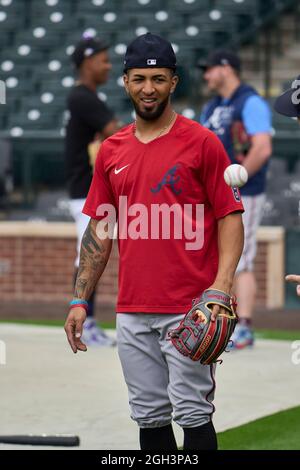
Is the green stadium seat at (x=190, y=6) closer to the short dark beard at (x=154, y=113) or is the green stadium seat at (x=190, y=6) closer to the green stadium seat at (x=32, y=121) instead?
the green stadium seat at (x=32, y=121)

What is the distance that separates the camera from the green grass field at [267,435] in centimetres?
538

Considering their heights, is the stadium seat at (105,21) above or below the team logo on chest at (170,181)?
above

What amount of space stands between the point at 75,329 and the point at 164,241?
0.48m

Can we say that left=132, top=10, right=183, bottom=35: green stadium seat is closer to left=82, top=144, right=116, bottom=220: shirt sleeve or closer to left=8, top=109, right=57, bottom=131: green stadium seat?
left=8, top=109, right=57, bottom=131: green stadium seat

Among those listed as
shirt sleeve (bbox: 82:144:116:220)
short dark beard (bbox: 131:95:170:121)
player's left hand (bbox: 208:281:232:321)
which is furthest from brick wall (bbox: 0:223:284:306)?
player's left hand (bbox: 208:281:232:321)

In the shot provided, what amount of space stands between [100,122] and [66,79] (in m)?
A: 9.13

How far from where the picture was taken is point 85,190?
8.03 meters

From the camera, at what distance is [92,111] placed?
7922mm

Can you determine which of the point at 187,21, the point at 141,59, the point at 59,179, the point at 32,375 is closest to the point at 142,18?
the point at 187,21

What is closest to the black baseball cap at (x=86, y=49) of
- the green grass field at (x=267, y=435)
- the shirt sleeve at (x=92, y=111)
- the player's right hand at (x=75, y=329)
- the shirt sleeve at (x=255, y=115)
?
the shirt sleeve at (x=92, y=111)

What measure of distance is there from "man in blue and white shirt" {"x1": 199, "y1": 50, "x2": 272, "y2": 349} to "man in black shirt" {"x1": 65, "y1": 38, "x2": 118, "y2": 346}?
75 centimetres

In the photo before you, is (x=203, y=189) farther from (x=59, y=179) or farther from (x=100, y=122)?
(x=59, y=179)

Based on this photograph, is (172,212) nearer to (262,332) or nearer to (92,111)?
(92,111)

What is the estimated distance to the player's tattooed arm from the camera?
4.52m
